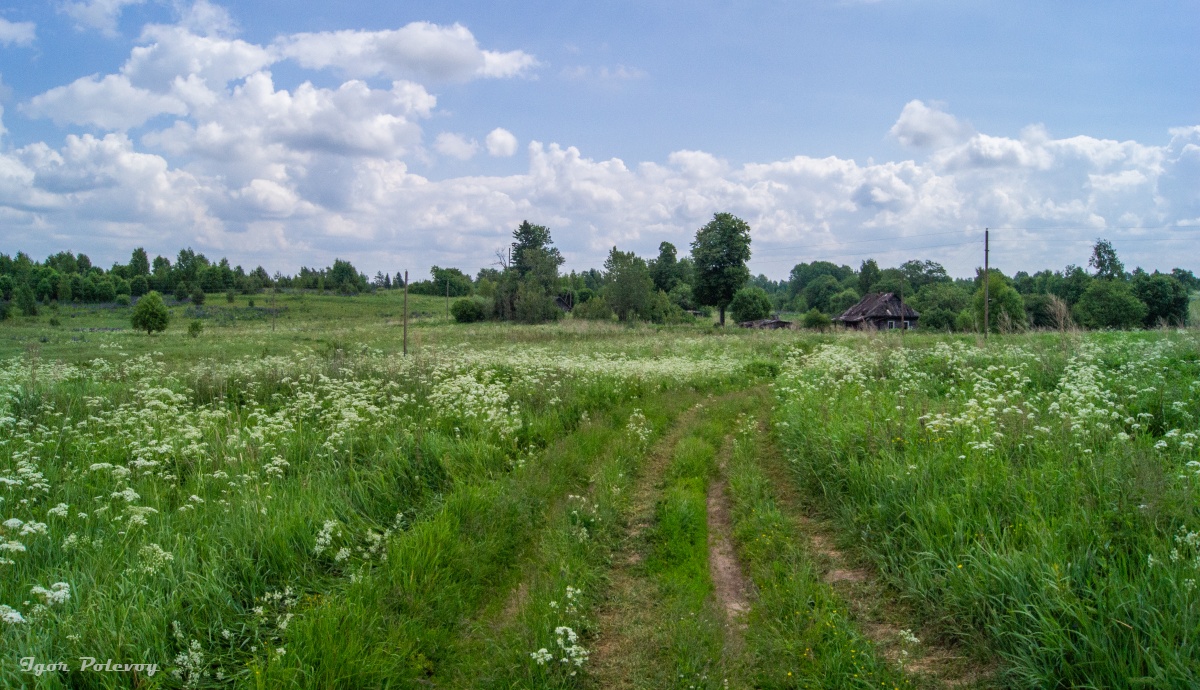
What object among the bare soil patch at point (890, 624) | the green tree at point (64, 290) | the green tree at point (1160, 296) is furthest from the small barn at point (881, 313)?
the green tree at point (64, 290)

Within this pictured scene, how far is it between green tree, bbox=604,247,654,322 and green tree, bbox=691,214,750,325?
10066mm

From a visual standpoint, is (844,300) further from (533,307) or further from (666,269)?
(533,307)

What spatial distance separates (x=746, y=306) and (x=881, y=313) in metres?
15.3

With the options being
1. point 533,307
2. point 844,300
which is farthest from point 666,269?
point 533,307

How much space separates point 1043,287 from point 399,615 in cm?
11911

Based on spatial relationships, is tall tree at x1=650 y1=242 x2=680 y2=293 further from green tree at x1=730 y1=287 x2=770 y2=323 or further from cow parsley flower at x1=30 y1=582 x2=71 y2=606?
cow parsley flower at x1=30 y1=582 x2=71 y2=606

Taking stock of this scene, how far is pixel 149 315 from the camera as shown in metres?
38.8

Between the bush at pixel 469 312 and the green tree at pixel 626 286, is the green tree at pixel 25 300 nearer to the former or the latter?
the bush at pixel 469 312

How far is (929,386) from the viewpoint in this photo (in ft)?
40.4

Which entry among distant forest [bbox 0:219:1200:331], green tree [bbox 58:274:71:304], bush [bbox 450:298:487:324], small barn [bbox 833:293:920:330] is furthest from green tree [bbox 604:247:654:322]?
green tree [bbox 58:274:71:304]

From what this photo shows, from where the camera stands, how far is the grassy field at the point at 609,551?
4043 mm

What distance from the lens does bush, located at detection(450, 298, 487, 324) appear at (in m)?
66.1

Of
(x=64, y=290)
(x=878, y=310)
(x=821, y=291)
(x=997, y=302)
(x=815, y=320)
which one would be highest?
(x=821, y=291)

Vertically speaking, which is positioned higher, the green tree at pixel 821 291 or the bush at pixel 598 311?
the green tree at pixel 821 291
